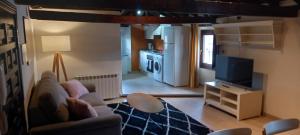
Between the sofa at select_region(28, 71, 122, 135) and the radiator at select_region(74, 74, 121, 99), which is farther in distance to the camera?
the radiator at select_region(74, 74, 121, 99)

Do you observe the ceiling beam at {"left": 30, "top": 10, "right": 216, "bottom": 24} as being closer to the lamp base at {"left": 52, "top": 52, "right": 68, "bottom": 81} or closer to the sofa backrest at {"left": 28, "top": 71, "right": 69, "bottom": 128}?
the lamp base at {"left": 52, "top": 52, "right": 68, "bottom": 81}

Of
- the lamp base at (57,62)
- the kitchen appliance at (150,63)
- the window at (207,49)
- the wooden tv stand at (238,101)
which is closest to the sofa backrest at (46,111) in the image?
the lamp base at (57,62)

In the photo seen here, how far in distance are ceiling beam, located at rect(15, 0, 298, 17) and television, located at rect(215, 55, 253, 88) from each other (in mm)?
1110

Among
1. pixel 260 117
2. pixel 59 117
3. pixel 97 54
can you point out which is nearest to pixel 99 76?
pixel 97 54

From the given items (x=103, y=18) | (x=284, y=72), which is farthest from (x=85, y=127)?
(x=284, y=72)

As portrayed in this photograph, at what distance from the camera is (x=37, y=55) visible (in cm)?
472

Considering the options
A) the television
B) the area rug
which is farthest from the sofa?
the television

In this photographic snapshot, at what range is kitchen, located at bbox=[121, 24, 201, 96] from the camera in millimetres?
6277

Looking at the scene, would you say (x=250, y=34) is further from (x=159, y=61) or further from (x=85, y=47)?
(x=85, y=47)

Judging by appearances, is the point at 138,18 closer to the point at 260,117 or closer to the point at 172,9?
the point at 172,9

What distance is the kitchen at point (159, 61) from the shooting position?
628cm

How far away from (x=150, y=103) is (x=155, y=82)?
12.7ft

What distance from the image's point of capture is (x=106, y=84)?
16.9ft

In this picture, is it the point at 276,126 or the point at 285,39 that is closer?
the point at 276,126
